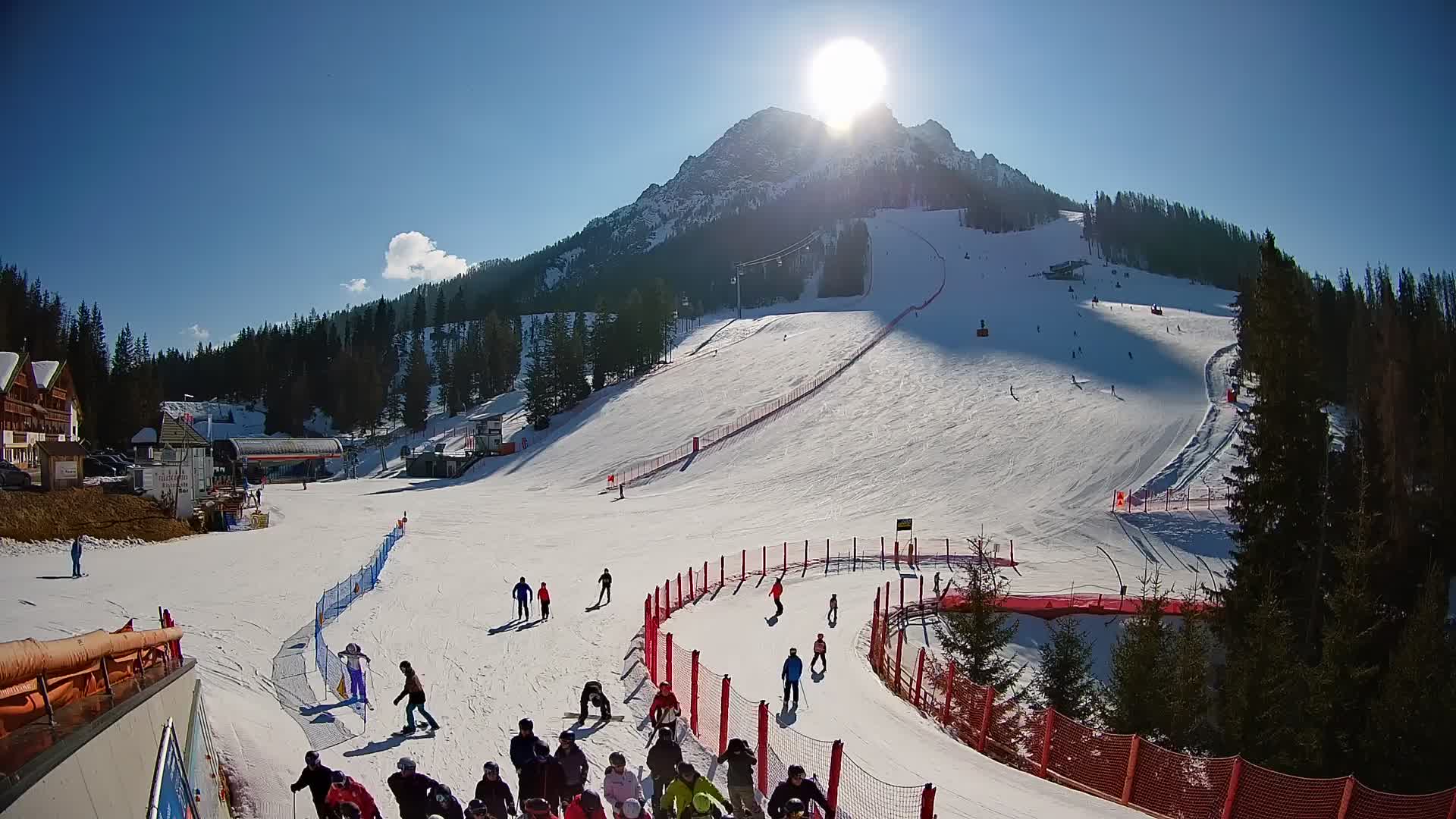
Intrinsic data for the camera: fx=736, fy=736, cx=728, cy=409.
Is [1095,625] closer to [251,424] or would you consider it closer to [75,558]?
[75,558]

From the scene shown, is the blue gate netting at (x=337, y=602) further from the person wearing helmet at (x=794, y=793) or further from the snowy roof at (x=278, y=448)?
the snowy roof at (x=278, y=448)

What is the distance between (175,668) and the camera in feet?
24.6

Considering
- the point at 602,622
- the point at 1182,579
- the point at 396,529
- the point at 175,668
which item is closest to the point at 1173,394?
the point at 1182,579

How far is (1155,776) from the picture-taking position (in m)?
10.2

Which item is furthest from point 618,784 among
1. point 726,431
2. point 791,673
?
point 726,431

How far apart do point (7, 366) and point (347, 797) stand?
176ft

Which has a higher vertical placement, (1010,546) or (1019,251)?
(1019,251)

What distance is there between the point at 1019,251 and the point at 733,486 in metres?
121

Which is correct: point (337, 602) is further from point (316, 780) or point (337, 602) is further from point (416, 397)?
point (416, 397)

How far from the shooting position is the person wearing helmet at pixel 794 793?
23.3 feet

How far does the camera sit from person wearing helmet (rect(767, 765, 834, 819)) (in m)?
7.11

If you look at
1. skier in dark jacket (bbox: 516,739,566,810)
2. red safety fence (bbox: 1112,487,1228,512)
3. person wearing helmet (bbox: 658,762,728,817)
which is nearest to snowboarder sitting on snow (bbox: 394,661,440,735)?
skier in dark jacket (bbox: 516,739,566,810)

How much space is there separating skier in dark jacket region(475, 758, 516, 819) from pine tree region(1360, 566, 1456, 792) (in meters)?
16.1

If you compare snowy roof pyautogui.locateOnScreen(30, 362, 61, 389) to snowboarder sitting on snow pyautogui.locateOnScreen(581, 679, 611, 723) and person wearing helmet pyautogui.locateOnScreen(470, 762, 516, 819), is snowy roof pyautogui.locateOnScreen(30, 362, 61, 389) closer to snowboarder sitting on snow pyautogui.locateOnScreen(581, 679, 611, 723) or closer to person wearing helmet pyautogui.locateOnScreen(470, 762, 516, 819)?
snowboarder sitting on snow pyautogui.locateOnScreen(581, 679, 611, 723)
